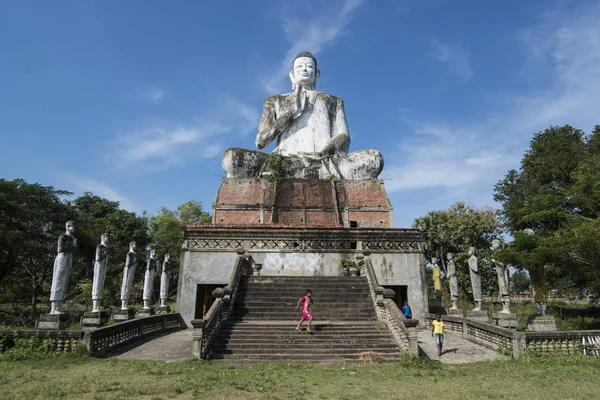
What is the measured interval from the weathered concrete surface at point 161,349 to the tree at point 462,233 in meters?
24.1

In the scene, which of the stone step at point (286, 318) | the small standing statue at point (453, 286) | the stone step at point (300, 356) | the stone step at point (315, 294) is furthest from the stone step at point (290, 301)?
the small standing statue at point (453, 286)

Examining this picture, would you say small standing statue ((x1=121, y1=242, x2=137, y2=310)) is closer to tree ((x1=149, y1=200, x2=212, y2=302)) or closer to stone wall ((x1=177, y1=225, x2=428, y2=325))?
stone wall ((x1=177, y1=225, x2=428, y2=325))

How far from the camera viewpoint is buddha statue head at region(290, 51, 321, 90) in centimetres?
2781

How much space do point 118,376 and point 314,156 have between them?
698 inches

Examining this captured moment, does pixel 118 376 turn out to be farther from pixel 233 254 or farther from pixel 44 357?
pixel 233 254

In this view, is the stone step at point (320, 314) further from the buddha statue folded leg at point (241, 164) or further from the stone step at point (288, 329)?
the buddha statue folded leg at point (241, 164)

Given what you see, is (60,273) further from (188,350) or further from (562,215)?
(562,215)

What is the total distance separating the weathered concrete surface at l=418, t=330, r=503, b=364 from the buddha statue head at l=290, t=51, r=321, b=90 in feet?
65.2

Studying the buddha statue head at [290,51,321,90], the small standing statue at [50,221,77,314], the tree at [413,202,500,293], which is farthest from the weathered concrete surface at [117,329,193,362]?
the tree at [413,202,500,293]

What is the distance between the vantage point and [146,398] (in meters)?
6.12

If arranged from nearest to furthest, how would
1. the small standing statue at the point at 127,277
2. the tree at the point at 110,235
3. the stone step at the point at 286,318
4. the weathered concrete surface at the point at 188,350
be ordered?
the weathered concrete surface at the point at 188,350 → the stone step at the point at 286,318 → the small standing statue at the point at 127,277 → the tree at the point at 110,235

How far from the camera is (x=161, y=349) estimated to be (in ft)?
33.9

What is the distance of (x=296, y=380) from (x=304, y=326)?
11.3 ft

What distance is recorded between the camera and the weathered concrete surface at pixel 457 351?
382 inches
